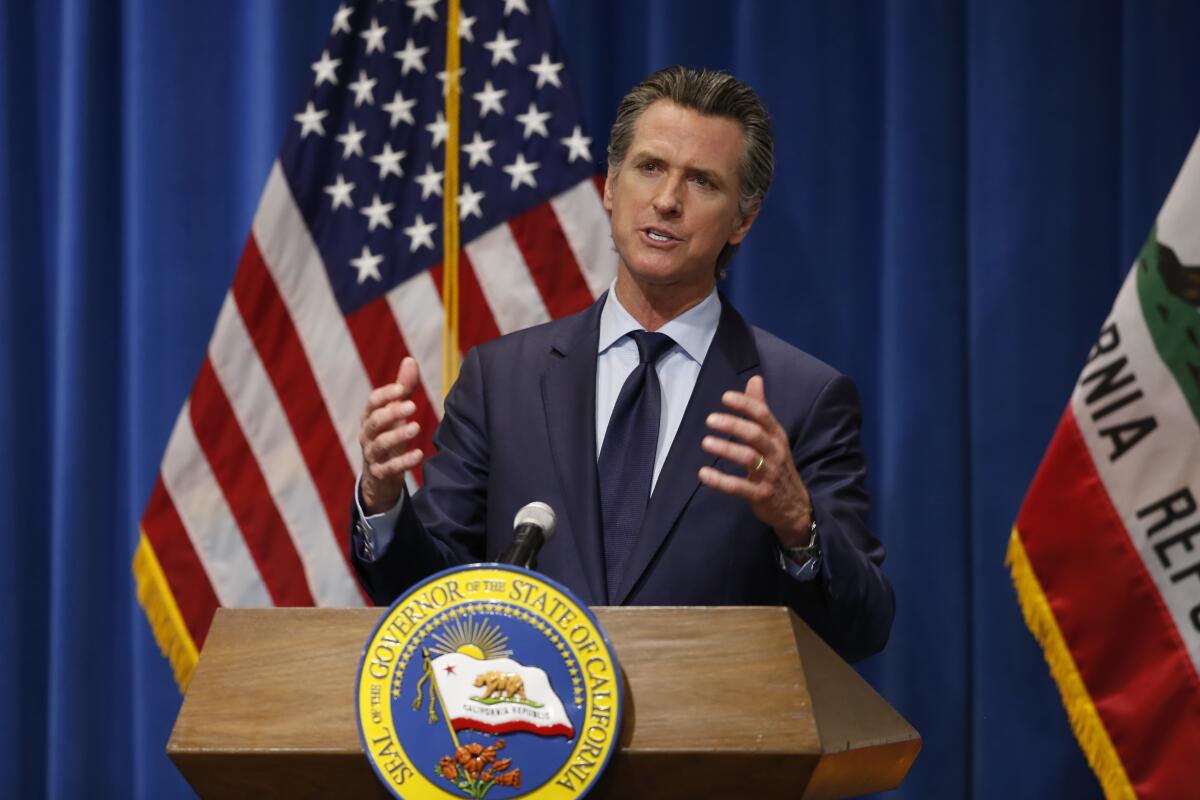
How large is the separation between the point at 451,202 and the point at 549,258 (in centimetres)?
24

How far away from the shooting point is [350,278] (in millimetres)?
2844


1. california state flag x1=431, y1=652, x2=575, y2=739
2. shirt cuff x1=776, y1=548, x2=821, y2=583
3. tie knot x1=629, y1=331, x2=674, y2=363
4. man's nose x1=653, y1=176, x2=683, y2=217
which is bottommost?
shirt cuff x1=776, y1=548, x2=821, y2=583

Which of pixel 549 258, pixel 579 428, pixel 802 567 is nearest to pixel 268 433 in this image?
pixel 549 258

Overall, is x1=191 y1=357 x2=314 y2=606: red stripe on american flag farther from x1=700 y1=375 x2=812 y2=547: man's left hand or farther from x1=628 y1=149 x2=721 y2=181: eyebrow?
x1=700 y1=375 x2=812 y2=547: man's left hand

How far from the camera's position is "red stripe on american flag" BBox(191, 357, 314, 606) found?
9.21ft

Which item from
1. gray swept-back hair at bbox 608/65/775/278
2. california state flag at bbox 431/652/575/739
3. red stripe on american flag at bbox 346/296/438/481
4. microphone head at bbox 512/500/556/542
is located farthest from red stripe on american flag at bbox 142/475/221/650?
california state flag at bbox 431/652/575/739

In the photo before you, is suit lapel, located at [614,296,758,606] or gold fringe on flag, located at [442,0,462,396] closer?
suit lapel, located at [614,296,758,606]

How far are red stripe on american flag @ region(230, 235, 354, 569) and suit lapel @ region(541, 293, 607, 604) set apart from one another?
949 mm

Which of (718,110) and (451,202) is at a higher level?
(718,110)

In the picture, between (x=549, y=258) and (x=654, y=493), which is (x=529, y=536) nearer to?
(x=654, y=493)

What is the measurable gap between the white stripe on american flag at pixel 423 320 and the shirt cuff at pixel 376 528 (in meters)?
1.26

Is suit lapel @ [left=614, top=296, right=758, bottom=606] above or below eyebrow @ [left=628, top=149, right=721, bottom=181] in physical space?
below

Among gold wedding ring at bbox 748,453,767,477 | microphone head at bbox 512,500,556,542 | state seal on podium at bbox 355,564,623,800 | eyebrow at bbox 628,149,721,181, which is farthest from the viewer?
eyebrow at bbox 628,149,721,181

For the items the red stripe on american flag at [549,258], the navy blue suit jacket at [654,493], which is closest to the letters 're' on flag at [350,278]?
the red stripe on american flag at [549,258]
